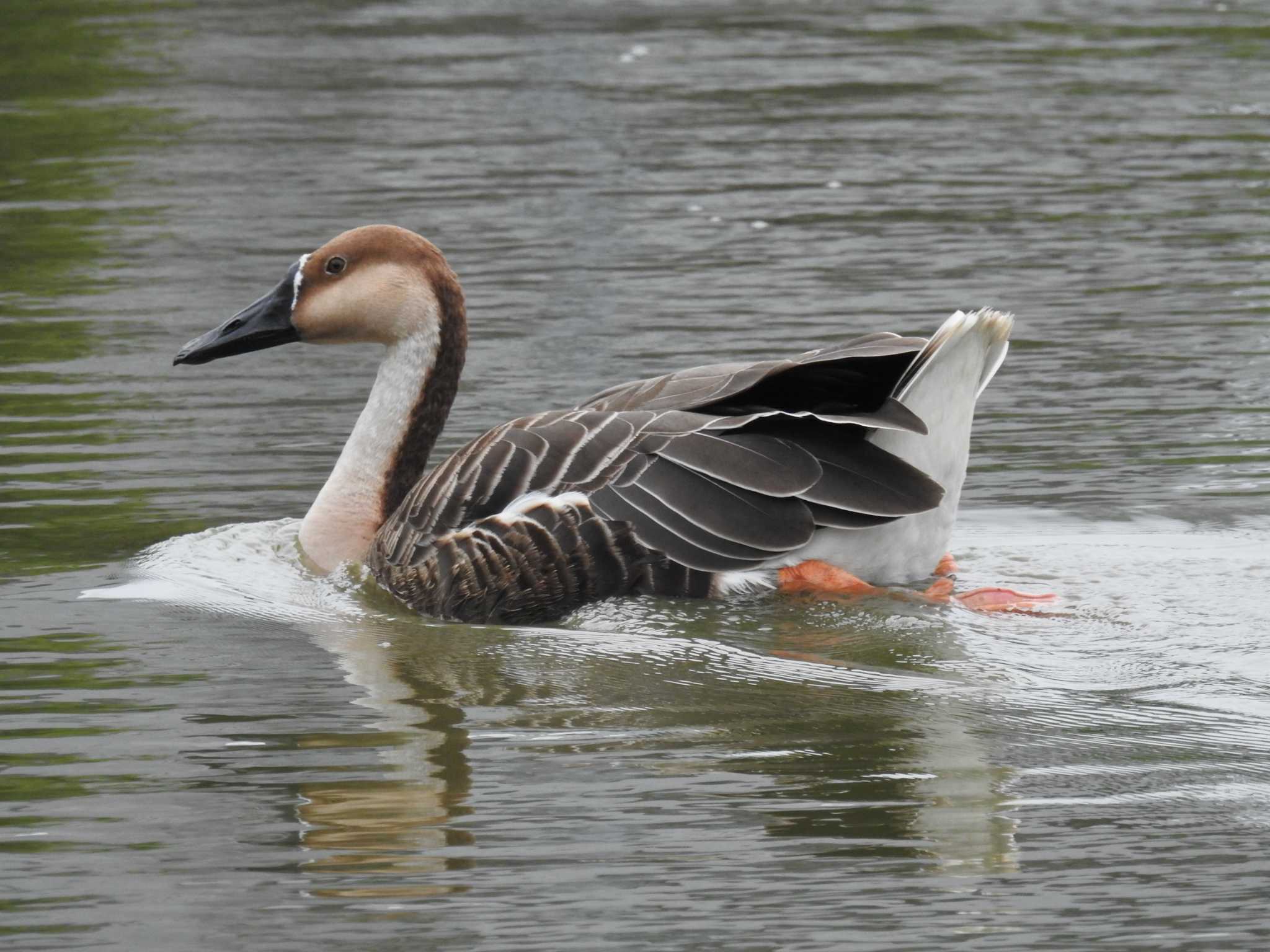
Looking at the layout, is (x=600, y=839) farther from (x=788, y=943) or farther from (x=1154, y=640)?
(x=1154, y=640)

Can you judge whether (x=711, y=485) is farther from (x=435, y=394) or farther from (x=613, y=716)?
(x=435, y=394)

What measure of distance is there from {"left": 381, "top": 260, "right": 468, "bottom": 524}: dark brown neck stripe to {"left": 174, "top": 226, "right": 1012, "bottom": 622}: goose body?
506 mm

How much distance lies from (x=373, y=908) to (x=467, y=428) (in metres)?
5.47

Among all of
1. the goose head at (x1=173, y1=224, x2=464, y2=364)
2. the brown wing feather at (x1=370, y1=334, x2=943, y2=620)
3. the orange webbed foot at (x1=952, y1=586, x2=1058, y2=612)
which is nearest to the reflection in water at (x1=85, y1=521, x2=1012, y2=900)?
the brown wing feather at (x1=370, y1=334, x2=943, y2=620)

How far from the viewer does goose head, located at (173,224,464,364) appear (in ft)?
27.7

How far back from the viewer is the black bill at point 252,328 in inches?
336

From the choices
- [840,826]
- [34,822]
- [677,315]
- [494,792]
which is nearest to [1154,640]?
[840,826]

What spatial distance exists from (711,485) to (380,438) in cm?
178

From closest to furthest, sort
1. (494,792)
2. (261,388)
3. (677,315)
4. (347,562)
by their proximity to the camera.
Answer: (494,792)
(347,562)
(261,388)
(677,315)

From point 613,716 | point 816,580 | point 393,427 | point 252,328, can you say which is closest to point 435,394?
point 393,427

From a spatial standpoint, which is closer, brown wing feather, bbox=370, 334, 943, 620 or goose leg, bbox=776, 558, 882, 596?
brown wing feather, bbox=370, 334, 943, 620

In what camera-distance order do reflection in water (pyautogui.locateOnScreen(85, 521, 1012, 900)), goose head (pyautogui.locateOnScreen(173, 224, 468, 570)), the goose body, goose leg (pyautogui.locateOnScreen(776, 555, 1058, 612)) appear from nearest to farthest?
reflection in water (pyautogui.locateOnScreen(85, 521, 1012, 900)), the goose body, goose leg (pyautogui.locateOnScreen(776, 555, 1058, 612)), goose head (pyautogui.locateOnScreen(173, 224, 468, 570))

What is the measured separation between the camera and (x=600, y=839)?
530 cm

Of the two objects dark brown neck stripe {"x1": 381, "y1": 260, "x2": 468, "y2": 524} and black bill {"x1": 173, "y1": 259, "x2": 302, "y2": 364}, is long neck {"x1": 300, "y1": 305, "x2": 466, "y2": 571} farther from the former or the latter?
black bill {"x1": 173, "y1": 259, "x2": 302, "y2": 364}
